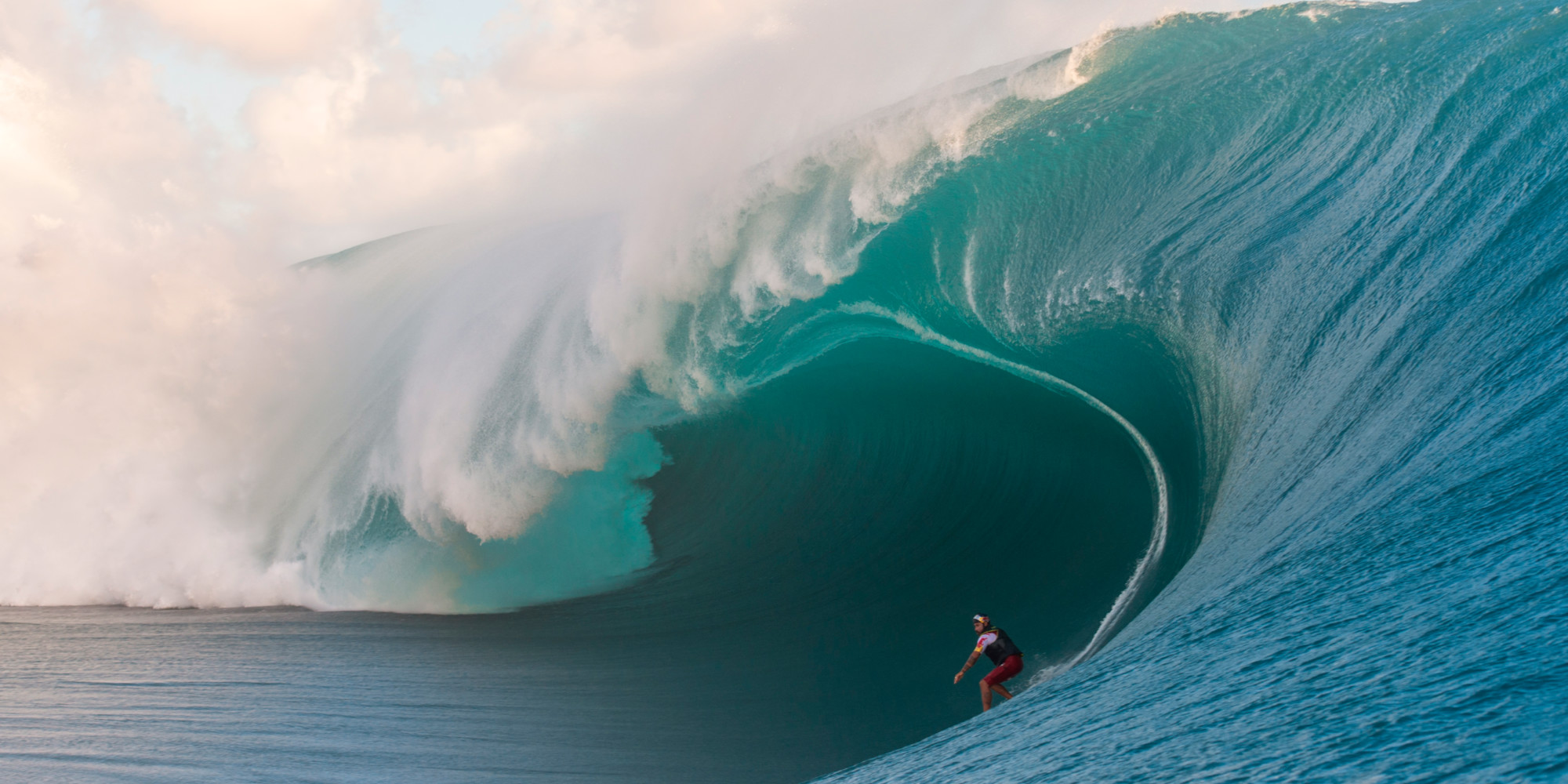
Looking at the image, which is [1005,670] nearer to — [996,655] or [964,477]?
[996,655]

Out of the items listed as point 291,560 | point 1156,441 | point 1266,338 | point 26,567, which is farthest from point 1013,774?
point 26,567

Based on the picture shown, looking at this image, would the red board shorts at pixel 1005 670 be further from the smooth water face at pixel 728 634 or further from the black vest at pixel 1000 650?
the smooth water face at pixel 728 634

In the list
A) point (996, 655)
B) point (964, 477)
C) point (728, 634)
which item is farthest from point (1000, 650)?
point (964, 477)

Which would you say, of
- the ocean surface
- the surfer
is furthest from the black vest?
the ocean surface

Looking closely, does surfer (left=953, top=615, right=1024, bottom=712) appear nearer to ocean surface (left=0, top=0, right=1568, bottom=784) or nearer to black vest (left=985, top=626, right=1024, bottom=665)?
black vest (left=985, top=626, right=1024, bottom=665)

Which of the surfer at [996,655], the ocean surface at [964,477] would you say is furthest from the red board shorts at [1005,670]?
the ocean surface at [964,477]

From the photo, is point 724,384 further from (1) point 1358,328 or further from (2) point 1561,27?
(2) point 1561,27
